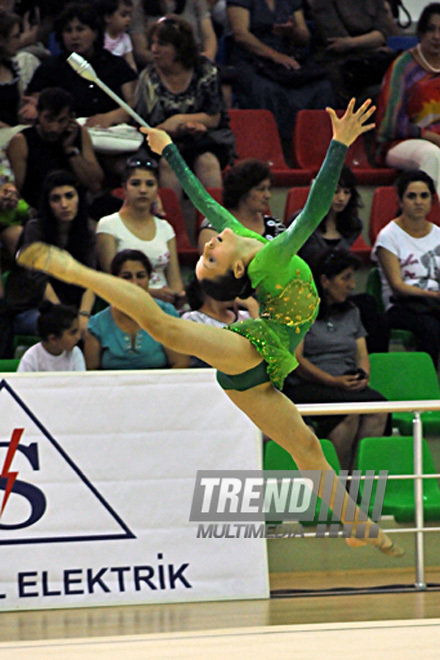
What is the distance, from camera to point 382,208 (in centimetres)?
620

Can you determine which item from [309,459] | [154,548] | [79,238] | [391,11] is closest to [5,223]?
[79,238]

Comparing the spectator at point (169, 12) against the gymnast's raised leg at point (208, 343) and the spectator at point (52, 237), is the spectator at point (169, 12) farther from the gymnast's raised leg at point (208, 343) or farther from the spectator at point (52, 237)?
the gymnast's raised leg at point (208, 343)

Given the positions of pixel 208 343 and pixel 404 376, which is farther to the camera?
pixel 404 376

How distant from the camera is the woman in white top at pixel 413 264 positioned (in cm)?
550

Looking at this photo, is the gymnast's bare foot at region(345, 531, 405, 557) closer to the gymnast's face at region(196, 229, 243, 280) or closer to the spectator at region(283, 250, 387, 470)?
the spectator at region(283, 250, 387, 470)

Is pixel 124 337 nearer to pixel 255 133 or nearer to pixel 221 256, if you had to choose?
pixel 221 256

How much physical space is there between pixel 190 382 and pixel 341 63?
3166 mm

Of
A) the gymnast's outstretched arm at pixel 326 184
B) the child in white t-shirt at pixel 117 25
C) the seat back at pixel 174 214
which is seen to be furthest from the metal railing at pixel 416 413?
the child in white t-shirt at pixel 117 25

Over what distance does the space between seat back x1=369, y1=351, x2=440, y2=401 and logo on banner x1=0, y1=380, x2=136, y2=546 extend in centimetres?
168

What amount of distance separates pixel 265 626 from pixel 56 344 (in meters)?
1.73

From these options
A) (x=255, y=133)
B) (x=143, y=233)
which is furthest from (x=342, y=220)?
(x=255, y=133)

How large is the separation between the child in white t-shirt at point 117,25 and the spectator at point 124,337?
1.86 metres

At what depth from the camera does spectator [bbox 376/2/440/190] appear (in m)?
6.27

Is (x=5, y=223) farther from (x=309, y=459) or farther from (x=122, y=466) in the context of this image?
(x=309, y=459)
